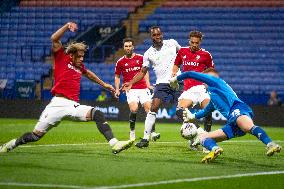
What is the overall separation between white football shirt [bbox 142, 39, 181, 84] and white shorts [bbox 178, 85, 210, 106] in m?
1.14

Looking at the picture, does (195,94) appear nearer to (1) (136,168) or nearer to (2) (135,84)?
Result: (2) (135,84)

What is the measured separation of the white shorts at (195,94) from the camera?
14.3m

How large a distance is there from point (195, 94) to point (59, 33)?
156 inches

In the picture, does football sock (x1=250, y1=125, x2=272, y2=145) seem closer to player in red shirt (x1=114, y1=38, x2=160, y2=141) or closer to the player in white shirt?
the player in white shirt

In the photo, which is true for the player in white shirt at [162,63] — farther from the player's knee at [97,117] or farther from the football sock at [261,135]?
the football sock at [261,135]

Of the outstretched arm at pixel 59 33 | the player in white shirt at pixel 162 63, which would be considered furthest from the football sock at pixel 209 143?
the player in white shirt at pixel 162 63

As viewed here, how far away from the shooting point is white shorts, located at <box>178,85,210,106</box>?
1430 centimetres

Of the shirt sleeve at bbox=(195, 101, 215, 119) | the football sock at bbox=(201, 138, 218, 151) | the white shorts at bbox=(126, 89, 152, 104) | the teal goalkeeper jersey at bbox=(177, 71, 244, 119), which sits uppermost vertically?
the teal goalkeeper jersey at bbox=(177, 71, 244, 119)

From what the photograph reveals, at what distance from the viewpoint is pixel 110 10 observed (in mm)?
35656

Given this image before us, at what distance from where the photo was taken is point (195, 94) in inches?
565

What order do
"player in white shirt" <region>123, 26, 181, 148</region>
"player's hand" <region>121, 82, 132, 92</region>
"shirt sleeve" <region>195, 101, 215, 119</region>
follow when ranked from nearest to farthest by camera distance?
"shirt sleeve" <region>195, 101, 215, 119</region>
"player's hand" <region>121, 82, 132, 92</region>
"player in white shirt" <region>123, 26, 181, 148</region>

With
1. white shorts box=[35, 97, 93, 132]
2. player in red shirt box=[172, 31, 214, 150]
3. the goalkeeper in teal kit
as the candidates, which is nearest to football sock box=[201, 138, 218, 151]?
the goalkeeper in teal kit

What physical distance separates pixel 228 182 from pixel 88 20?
27173 millimetres

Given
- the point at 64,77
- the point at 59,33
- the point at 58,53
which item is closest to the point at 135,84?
the point at 64,77
